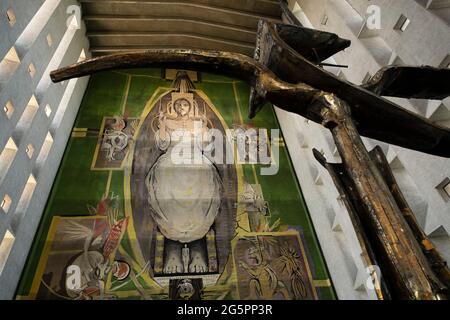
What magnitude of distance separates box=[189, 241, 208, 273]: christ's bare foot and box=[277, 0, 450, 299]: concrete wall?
345 centimetres

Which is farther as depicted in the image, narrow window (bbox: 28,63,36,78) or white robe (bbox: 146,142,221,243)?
white robe (bbox: 146,142,221,243)

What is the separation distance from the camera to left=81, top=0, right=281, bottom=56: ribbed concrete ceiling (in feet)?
39.7

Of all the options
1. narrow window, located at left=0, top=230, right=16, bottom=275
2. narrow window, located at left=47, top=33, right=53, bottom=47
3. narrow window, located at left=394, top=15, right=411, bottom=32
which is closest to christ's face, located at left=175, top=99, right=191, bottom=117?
narrow window, located at left=47, top=33, right=53, bottom=47

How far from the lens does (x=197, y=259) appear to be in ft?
27.4

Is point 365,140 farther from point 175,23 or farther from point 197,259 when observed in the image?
point 175,23

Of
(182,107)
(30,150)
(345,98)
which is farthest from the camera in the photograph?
(182,107)

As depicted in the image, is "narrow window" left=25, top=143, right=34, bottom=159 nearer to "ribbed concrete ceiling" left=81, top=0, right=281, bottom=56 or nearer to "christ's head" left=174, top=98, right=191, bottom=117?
"christ's head" left=174, top=98, right=191, bottom=117

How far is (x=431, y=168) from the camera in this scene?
19.3 feet

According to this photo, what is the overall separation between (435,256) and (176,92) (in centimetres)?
1171

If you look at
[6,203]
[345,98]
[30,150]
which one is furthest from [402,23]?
[6,203]

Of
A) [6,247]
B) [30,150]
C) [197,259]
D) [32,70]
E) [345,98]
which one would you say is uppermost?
[32,70]

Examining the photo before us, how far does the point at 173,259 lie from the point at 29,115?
5420mm

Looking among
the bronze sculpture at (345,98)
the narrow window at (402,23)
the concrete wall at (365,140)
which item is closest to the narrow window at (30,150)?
the bronze sculpture at (345,98)

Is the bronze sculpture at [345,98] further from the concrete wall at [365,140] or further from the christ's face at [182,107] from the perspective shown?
the christ's face at [182,107]
